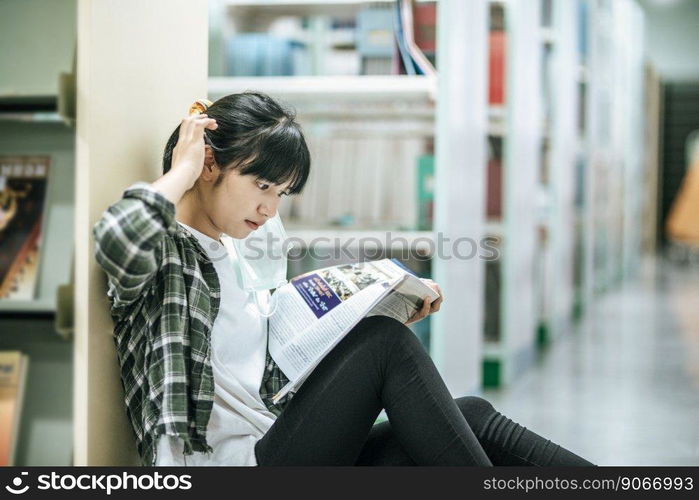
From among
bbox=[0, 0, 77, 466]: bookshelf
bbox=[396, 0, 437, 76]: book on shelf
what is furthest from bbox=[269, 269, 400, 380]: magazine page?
bbox=[396, 0, 437, 76]: book on shelf

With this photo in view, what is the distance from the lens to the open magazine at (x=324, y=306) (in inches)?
54.3

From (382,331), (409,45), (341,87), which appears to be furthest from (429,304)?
(341,87)

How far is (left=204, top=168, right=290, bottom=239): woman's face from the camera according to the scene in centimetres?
138

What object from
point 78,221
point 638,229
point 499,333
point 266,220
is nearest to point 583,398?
point 499,333

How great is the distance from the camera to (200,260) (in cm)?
136

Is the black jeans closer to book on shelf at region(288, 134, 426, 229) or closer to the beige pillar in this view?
the beige pillar

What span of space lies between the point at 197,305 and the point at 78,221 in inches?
8.1

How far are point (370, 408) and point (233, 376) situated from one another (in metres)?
0.22

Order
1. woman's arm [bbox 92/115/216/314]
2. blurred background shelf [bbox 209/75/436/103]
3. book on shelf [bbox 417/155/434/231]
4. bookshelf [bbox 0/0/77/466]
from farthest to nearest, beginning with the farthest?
1. book on shelf [bbox 417/155/434/231]
2. blurred background shelf [bbox 209/75/436/103]
3. bookshelf [bbox 0/0/77/466]
4. woman's arm [bbox 92/115/216/314]

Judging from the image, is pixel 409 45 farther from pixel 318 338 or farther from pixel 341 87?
pixel 318 338

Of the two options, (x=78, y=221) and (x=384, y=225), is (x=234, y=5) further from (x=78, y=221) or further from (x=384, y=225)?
(x=78, y=221)

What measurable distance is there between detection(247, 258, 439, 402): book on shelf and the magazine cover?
448 millimetres

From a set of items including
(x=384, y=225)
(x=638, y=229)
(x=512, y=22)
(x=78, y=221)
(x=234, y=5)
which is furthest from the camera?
(x=638, y=229)

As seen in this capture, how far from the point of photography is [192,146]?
1.29m
